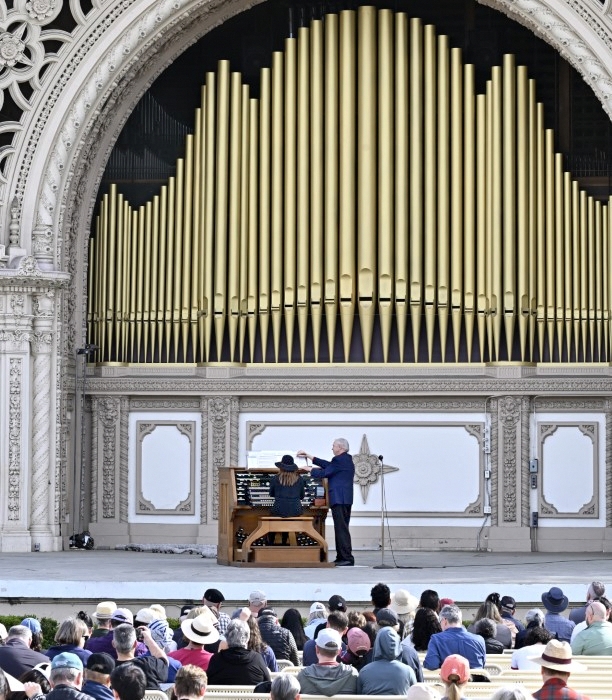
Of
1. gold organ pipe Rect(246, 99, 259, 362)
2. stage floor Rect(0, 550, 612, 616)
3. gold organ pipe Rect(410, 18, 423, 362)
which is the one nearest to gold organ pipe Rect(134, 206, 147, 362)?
gold organ pipe Rect(246, 99, 259, 362)

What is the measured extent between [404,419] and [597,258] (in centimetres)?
305

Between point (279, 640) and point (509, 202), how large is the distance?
10.7 m

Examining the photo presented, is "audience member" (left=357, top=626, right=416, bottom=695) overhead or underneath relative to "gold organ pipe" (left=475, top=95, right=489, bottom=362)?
underneath

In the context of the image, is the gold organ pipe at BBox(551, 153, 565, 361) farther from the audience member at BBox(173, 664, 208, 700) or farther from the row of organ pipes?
the audience member at BBox(173, 664, 208, 700)

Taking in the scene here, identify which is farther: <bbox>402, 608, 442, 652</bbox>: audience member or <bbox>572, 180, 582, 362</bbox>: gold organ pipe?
<bbox>572, 180, 582, 362</bbox>: gold organ pipe

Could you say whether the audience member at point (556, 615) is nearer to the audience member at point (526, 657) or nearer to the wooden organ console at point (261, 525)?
the audience member at point (526, 657)

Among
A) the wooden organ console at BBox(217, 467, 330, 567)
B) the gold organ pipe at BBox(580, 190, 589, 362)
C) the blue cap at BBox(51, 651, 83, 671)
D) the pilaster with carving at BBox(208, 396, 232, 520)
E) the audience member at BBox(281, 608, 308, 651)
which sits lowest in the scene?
the audience member at BBox(281, 608, 308, 651)

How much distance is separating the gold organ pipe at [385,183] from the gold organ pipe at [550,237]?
1879mm

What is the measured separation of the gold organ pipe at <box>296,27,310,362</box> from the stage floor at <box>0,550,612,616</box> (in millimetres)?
3896

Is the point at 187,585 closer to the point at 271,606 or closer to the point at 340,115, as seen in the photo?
the point at 271,606

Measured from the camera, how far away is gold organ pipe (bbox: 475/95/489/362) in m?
21.6

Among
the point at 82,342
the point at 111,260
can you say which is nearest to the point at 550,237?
the point at 111,260

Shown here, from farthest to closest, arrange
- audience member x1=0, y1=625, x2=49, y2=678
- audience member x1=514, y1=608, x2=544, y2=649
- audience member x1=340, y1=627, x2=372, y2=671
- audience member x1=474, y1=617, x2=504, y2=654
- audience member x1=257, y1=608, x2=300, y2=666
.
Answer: audience member x1=514, y1=608, x2=544, y2=649 < audience member x1=474, y1=617, x2=504, y2=654 < audience member x1=257, y1=608, x2=300, y2=666 < audience member x1=340, y1=627, x2=372, y2=671 < audience member x1=0, y1=625, x2=49, y2=678

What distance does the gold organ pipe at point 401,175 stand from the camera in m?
21.6
